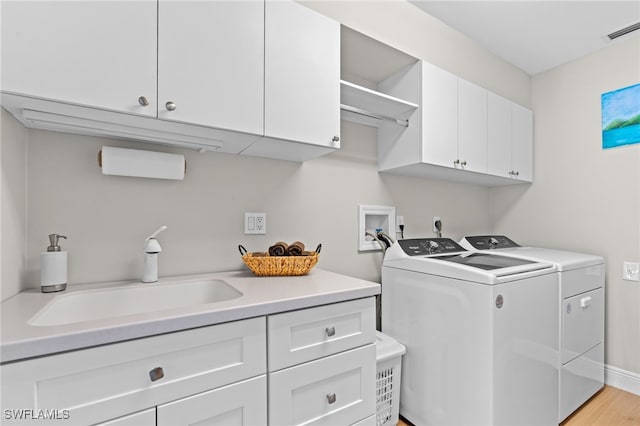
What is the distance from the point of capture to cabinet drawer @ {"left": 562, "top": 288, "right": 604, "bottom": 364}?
1824 millimetres

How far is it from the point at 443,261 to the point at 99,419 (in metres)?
1.55

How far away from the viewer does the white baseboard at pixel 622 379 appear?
218cm

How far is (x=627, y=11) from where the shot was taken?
79.4 inches

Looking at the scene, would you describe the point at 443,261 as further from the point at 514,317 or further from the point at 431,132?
the point at 431,132

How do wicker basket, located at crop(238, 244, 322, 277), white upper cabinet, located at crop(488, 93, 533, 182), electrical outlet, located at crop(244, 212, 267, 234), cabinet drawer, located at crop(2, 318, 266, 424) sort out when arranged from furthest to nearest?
white upper cabinet, located at crop(488, 93, 533, 182) → electrical outlet, located at crop(244, 212, 267, 234) → wicker basket, located at crop(238, 244, 322, 277) → cabinet drawer, located at crop(2, 318, 266, 424)

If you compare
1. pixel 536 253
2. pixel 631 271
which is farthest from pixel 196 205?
pixel 631 271

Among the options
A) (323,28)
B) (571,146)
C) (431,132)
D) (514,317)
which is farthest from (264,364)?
(571,146)

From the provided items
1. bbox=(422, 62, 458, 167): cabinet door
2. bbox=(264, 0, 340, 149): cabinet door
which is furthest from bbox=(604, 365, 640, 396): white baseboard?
bbox=(264, 0, 340, 149): cabinet door

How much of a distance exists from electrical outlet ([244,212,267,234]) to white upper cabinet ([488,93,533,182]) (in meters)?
1.75

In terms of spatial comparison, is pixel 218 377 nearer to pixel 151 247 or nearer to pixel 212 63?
pixel 151 247

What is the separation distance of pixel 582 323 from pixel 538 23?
207 cm

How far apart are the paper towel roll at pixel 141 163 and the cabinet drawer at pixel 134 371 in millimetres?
758

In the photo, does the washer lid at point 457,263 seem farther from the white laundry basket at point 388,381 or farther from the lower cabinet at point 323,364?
the lower cabinet at point 323,364

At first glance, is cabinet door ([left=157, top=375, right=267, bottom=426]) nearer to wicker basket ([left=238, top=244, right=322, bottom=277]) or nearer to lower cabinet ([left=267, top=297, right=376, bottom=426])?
lower cabinet ([left=267, top=297, right=376, bottom=426])
